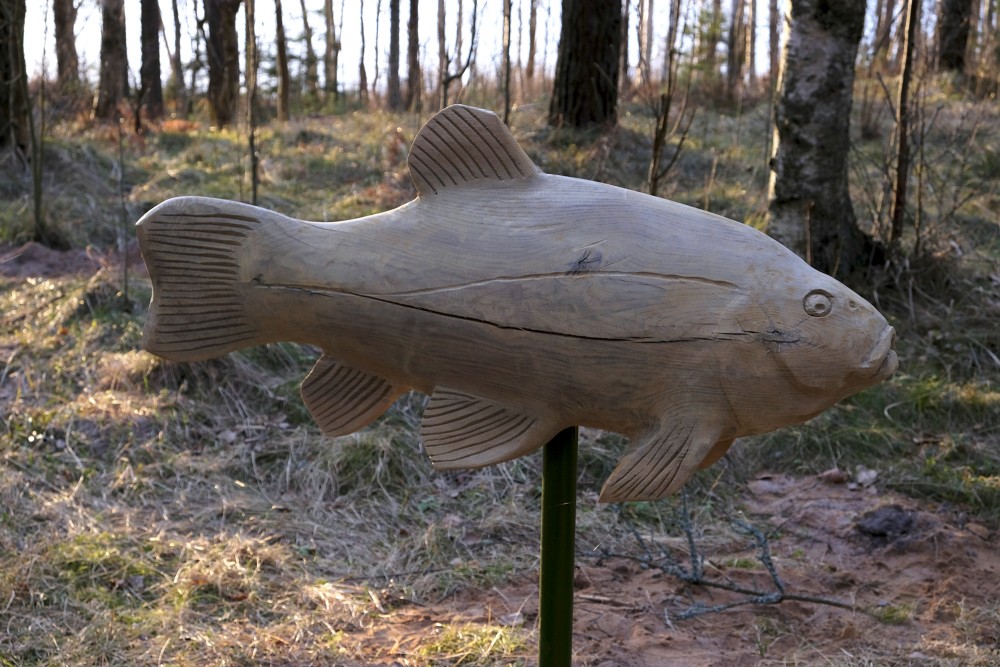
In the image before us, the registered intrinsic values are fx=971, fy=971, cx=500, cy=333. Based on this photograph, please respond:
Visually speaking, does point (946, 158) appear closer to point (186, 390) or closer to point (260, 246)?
point (186, 390)

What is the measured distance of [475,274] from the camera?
1686 mm

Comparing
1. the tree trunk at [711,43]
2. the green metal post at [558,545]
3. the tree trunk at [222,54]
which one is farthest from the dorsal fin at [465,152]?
the tree trunk at [222,54]

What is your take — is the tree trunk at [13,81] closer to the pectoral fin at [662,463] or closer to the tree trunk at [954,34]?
the pectoral fin at [662,463]

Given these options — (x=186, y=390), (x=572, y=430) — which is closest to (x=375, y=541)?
(x=186, y=390)

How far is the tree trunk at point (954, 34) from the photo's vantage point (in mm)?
9461

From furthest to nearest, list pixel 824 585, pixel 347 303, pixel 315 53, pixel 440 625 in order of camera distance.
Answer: pixel 315 53 < pixel 824 585 < pixel 440 625 < pixel 347 303

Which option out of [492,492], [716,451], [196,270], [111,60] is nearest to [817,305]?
[716,451]

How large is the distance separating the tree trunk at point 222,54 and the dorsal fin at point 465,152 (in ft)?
31.4

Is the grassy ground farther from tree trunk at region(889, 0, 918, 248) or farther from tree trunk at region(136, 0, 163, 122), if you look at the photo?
tree trunk at region(136, 0, 163, 122)

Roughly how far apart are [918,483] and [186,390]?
326cm

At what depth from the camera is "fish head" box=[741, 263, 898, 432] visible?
60.8 inches

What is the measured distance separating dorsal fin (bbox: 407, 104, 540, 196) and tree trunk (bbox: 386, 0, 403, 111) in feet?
43.8

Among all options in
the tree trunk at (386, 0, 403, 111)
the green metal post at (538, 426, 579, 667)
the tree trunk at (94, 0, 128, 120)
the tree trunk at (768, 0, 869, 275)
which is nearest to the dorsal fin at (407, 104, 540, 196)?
the green metal post at (538, 426, 579, 667)

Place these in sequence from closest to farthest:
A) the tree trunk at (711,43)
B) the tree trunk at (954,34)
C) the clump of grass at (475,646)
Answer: the clump of grass at (475,646), the tree trunk at (954,34), the tree trunk at (711,43)
